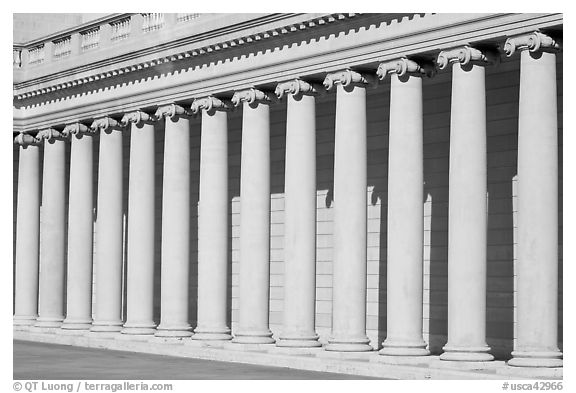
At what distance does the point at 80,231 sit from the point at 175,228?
12.9 meters

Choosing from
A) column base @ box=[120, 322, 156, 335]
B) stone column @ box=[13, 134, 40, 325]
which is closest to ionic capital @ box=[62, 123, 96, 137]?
stone column @ box=[13, 134, 40, 325]

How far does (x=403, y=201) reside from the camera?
70.1 m

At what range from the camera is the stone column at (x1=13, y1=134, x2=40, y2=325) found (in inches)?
4129

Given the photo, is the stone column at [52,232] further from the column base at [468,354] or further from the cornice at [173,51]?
the column base at [468,354]

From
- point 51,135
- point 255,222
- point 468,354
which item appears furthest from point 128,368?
point 51,135

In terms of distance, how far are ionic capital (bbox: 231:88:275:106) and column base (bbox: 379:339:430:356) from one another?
1869 centimetres

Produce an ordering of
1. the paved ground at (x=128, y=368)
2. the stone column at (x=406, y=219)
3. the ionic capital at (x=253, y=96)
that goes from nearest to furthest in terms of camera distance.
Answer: the paved ground at (x=128, y=368), the stone column at (x=406, y=219), the ionic capital at (x=253, y=96)

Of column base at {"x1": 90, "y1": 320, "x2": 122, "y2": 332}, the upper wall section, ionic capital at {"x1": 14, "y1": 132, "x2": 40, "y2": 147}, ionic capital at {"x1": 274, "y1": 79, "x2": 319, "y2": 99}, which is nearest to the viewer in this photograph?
the upper wall section

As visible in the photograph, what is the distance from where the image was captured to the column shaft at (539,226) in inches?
2457

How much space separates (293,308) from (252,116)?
40.5ft

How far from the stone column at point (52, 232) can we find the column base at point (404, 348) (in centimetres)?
3844

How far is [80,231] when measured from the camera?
98.6m

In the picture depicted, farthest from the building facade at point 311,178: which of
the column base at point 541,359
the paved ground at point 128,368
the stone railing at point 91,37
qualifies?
the paved ground at point 128,368

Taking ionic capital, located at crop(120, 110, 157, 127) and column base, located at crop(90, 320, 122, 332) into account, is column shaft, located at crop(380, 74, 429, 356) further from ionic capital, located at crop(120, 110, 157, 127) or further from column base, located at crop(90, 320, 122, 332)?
column base, located at crop(90, 320, 122, 332)
